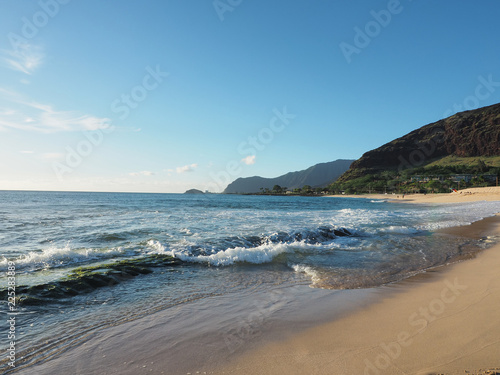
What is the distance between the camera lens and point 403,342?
363 centimetres

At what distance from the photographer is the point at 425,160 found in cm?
18938

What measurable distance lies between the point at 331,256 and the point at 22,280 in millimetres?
9090

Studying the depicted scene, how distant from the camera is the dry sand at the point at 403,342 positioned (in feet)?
10.1

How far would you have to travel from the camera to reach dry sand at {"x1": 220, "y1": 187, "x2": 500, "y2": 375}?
3090 mm

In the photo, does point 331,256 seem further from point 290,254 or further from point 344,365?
point 344,365

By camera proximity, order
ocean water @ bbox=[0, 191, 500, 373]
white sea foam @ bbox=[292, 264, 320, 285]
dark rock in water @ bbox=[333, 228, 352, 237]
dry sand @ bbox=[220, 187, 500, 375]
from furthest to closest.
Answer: dark rock in water @ bbox=[333, 228, 352, 237], white sea foam @ bbox=[292, 264, 320, 285], ocean water @ bbox=[0, 191, 500, 373], dry sand @ bbox=[220, 187, 500, 375]

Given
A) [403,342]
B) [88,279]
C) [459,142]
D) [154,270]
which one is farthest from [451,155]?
[88,279]

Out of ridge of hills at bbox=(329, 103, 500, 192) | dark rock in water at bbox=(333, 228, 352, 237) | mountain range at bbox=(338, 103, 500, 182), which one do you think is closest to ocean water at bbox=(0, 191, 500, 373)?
dark rock in water at bbox=(333, 228, 352, 237)

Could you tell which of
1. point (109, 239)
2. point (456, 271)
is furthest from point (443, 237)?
point (109, 239)

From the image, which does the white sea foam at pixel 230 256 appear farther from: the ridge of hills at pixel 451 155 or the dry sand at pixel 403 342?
the ridge of hills at pixel 451 155

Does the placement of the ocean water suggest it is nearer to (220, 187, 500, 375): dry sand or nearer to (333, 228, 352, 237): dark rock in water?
(333, 228, 352, 237): dark rock in water

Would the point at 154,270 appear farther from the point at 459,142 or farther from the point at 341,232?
the point at 459,142

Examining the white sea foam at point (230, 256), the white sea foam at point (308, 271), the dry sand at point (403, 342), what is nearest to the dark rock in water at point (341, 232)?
the white sea foam at point (230, 256)

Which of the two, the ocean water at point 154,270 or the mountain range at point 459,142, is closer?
the ocean water at point 154,270
